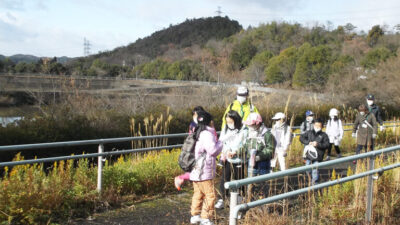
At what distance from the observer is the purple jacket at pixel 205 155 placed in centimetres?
416

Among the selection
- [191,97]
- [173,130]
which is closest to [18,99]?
[191,97]

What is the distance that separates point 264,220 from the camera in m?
3.79

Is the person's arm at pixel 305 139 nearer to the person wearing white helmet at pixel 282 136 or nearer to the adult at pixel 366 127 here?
the person wearing white helmet at pixel 282 136

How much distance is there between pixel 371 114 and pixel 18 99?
26223 millimetres

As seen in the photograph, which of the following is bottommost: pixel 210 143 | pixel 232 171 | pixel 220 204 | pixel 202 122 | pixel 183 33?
pixel 220 204

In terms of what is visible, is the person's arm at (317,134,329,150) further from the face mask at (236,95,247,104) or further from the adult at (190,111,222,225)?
the adult at (190,111,222,225)

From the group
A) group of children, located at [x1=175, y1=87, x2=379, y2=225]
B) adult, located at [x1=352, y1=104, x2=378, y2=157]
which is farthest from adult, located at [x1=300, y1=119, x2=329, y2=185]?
adult, located at [x1=352, y1=104, x2=378, y2=157]

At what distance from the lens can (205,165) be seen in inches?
165

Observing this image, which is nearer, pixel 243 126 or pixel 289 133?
pixel 243 126

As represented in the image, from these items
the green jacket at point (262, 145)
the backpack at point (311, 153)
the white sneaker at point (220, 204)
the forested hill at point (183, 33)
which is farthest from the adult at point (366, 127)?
the forested hill at point (183, 33)

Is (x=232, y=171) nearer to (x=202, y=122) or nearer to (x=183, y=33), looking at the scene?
(x=202, y=122)

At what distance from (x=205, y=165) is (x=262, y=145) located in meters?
0.97

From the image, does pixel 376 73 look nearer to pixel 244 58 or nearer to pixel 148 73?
pixel 244 58

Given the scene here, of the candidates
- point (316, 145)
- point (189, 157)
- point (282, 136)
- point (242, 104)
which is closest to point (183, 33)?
point (282, 136)
